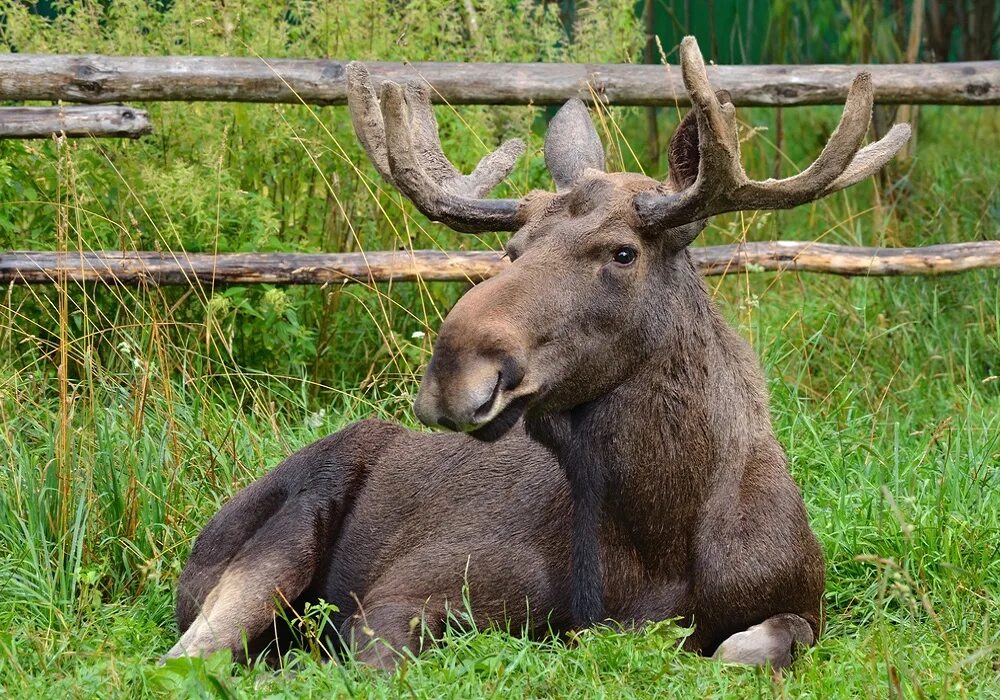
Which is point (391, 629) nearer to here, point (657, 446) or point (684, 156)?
point (657, 446)

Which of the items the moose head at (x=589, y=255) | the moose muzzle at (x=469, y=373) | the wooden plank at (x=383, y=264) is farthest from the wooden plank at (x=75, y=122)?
the moose muzzle at (x=469, y=373)

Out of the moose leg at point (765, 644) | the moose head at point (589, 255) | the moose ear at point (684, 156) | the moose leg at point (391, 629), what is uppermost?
the moose ear at point (684, 156)

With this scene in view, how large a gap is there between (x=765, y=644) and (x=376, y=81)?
13.4 feet

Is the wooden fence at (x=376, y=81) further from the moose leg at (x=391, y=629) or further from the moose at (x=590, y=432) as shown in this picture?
the moose leg at (x=391, y=629)

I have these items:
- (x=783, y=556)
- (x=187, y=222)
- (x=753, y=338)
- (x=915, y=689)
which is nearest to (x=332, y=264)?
(x=187, y=222)

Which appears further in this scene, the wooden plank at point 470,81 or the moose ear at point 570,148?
the wooden plank at point 470,81

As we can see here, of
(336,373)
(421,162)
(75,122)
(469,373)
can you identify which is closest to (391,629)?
(469,373)

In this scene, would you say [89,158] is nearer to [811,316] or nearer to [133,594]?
[133,594]

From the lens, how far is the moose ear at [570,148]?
15.1 ft

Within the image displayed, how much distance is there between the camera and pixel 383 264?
274 inches

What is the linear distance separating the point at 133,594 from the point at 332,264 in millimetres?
2238

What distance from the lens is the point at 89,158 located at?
7.14m

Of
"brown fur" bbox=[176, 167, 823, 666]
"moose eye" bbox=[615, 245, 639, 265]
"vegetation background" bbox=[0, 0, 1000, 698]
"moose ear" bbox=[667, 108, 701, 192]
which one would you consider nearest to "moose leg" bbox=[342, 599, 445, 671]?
"brown fur" bbox=[176, 167, 823, 666]

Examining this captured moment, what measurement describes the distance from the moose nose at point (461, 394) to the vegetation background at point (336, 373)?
26.9 inches
